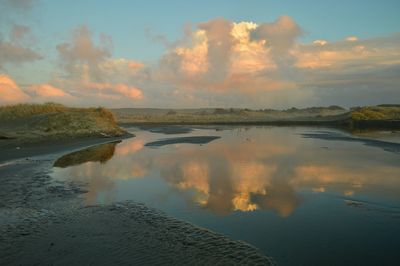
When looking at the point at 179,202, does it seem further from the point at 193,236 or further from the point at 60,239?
the point at 60,239

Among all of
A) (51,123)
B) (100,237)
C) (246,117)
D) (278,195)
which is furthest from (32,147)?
(246,117)

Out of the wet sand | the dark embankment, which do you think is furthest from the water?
the dark embankment

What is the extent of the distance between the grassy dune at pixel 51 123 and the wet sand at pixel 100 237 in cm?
2020

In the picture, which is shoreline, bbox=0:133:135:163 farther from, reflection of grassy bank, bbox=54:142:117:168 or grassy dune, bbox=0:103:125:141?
reflection of grassy bank, bbox=54:142:117:168

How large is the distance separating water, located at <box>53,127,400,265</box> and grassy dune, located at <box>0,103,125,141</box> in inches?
438

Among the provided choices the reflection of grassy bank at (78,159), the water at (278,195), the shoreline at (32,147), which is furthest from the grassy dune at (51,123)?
the water at (278,195)

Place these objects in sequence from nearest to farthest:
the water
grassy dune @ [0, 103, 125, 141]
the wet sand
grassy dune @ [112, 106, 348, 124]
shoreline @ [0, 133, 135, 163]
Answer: the wet sand
the water
shoreline @ [0, 133, 135, 163]
grassy dune @ [0, 103, 125, 141]
grassy dune @ [112, 106, 348, 124]

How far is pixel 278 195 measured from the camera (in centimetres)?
1297

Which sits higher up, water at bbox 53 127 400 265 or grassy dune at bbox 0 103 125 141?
grassy dune at bbox 0 103 125 141

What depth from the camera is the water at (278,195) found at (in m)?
8.09

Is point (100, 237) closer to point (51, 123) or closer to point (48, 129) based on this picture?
point (48, 129)

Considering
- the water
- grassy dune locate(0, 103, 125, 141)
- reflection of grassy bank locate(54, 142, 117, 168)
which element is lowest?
the water

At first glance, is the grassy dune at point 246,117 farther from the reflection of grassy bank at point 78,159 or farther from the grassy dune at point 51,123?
the reflection of grassy bank at point 78,159

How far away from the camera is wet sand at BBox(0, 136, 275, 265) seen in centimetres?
711
